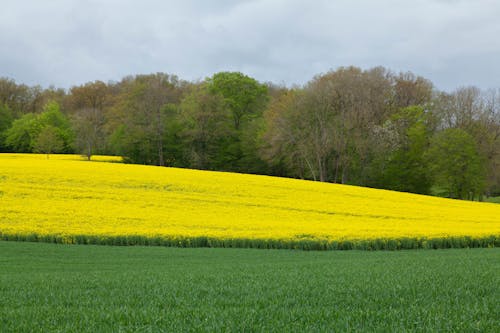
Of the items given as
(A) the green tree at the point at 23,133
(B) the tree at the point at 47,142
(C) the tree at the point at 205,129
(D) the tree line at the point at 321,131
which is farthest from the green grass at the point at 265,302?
(A) the green tree at the point at 23,133

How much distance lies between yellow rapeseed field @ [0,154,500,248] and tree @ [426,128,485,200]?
1898cm

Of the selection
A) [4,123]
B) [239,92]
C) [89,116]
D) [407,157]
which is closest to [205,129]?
[239,92]

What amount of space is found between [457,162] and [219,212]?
36602 mm

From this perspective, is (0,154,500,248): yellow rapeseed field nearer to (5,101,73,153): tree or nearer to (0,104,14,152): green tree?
(5,101,73,153): tree

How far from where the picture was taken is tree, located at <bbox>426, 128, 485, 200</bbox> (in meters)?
53.9

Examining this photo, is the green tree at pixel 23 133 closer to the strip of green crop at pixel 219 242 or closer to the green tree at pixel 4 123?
the green tree at pixel 4 123

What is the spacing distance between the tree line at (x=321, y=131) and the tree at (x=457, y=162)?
0.34 ft

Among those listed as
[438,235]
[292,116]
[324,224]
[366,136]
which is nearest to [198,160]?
[292,116]

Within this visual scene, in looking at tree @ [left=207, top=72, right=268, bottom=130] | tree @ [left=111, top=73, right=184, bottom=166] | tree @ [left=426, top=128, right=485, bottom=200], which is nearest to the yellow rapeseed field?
tree @ [left=426, top=128, right=485, bottom=200]

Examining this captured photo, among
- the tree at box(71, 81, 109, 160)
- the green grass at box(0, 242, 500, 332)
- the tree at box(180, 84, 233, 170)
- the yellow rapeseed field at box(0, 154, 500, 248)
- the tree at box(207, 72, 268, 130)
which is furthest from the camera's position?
the tree at box(207, 72, 268, 130)

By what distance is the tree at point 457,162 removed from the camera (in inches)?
2122

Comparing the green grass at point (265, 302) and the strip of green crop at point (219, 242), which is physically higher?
the green grass at point (265, 302)

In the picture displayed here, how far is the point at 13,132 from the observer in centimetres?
7481

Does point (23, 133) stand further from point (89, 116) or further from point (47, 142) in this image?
point (47, 142)
